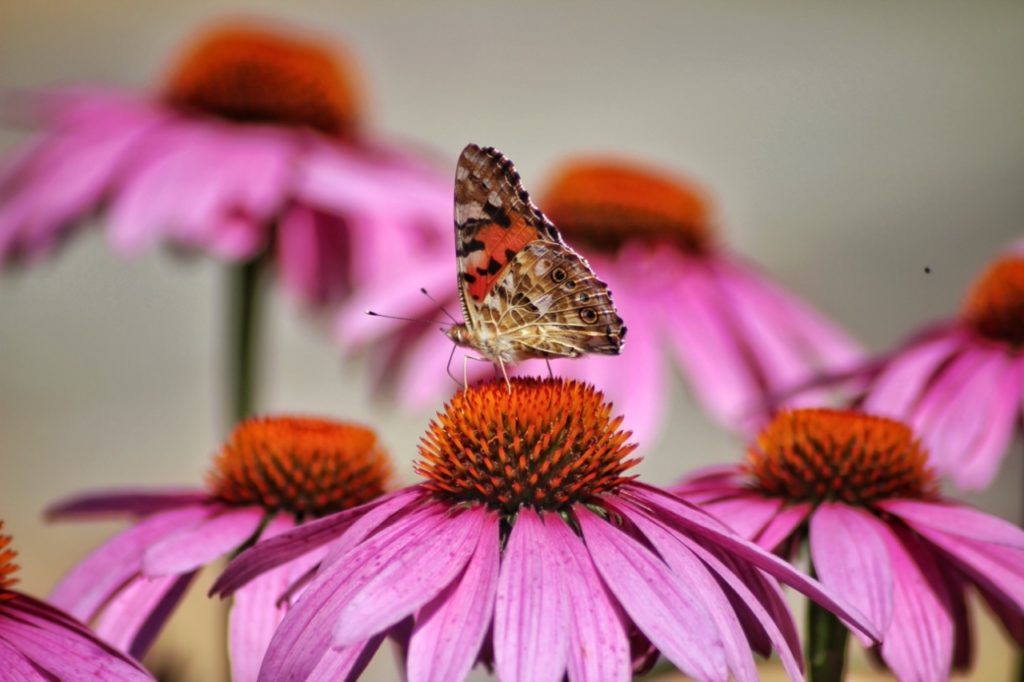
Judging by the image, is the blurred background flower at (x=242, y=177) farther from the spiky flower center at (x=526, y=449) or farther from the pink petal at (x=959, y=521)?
the pink petal at (x=959, y=521)

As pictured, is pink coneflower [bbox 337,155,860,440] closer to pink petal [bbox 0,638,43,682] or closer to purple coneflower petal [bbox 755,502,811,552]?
purple coneflower petal [bbox 755,502,811,552]

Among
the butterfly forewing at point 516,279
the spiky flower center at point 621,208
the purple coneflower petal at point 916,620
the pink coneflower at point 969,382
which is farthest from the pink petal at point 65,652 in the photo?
the spiky flower center at point 621,208

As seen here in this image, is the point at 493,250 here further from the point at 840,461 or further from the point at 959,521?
the point at 959,521

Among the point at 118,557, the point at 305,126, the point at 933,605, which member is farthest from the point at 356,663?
the point at 305,126

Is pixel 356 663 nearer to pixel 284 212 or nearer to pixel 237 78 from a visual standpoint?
pixel 284 212

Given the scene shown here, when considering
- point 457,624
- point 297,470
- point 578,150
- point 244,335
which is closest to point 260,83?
point 244,335

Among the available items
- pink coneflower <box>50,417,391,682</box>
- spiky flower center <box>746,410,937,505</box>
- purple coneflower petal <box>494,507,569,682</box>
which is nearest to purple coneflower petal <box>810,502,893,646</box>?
spiky flower center <box>746,410,937,505</box>
